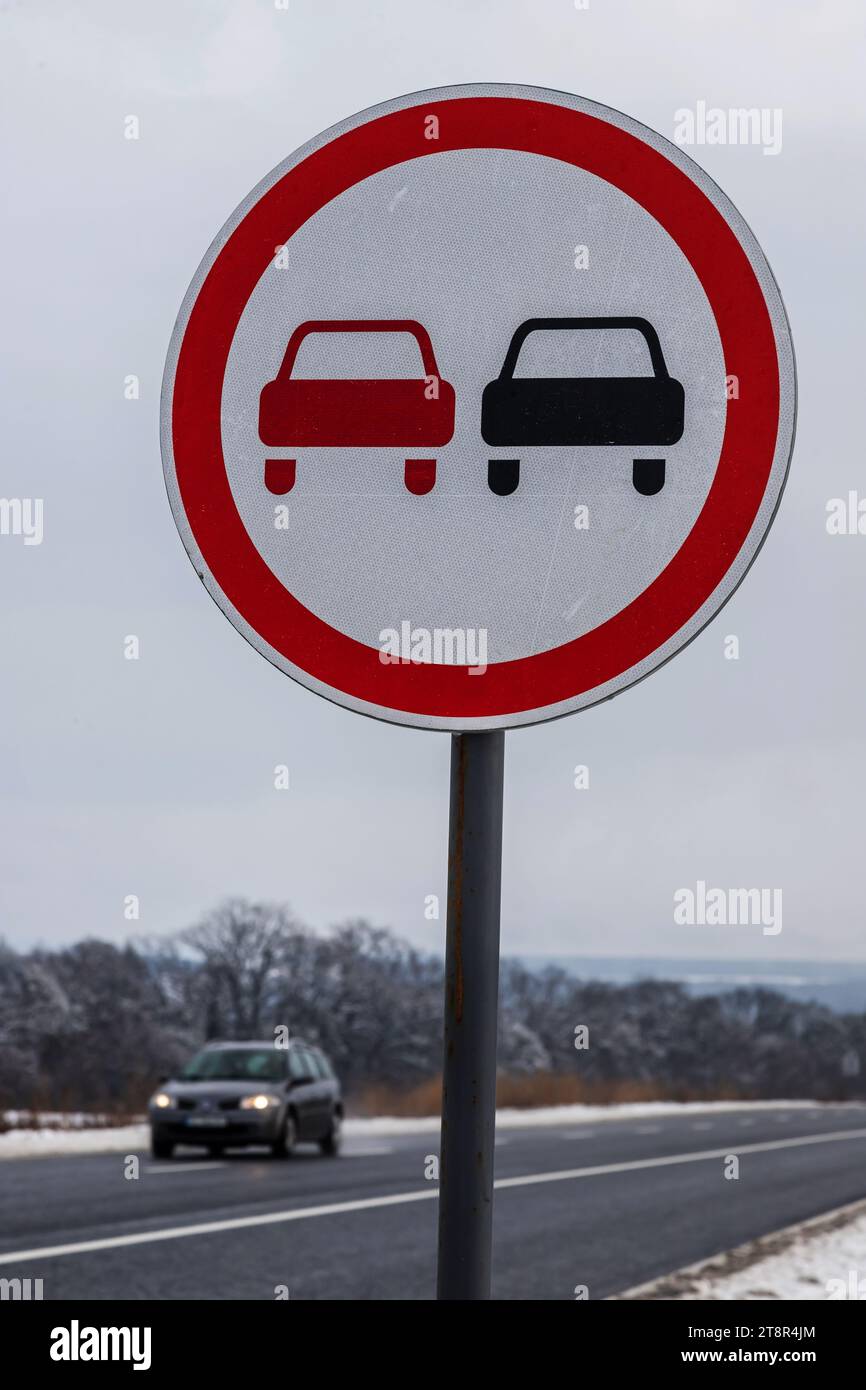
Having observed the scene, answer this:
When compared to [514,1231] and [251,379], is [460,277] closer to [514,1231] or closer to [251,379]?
[251,379]

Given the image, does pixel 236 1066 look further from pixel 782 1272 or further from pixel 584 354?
pixel 584 354

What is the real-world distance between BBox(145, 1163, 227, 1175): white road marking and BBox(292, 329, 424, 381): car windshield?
51.2 ft

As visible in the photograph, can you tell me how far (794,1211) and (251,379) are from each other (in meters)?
13.4

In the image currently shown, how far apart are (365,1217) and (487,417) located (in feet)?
38.8

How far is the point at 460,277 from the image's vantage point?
191 cm

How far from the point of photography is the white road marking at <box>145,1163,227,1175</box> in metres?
16.6

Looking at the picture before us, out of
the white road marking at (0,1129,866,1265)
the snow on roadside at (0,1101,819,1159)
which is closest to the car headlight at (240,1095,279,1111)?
the snow on roadside at (0,1101,819,1159)

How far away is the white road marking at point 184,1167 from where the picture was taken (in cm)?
1664

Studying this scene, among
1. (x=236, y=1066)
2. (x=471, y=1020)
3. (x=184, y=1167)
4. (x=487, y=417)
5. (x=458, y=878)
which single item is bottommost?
(x=184, y=1167)

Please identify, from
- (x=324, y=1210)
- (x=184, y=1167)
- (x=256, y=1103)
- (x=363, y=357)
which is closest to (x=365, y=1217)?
(x=324, y=1210)

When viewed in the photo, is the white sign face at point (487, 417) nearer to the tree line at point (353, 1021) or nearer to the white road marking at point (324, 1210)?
the white road marking at point (324, 1210)

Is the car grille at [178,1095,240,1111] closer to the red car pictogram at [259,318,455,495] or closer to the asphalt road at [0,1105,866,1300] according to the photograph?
the asphalt road at [0,1105,866,1300]

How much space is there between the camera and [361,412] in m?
1.88

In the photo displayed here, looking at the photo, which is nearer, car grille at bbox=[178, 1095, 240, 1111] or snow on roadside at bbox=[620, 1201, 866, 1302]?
snow on roadside at bbox=[620, 1201, 866, 1302]
